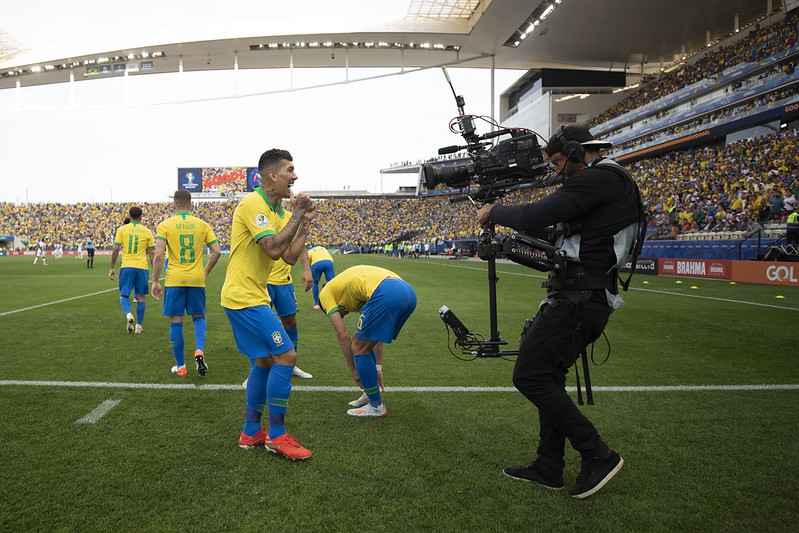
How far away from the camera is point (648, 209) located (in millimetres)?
28891

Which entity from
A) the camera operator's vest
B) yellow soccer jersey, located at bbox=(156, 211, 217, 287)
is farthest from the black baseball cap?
yellow soccer jersey, located at bbox=(156, 211, 217, 287)

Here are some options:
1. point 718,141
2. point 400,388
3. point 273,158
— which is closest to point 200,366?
point 400,388

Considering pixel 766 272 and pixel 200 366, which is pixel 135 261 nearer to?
pixel 200 366

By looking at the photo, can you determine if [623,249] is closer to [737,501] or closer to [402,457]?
[737,501]

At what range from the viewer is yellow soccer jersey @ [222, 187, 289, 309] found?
3.31m

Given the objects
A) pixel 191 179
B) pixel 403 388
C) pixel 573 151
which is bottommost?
pixel 403 388

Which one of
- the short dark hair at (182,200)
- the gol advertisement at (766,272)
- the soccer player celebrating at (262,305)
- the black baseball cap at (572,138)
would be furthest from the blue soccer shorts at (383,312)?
the gol advertisement at (766,272)

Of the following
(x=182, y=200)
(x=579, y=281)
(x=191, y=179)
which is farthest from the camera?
(x=191, y=179)

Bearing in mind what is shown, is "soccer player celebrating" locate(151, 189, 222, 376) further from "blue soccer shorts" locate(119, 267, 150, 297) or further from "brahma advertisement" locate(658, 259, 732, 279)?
"brahma advertisement" locate(658, 259, 732, 279)

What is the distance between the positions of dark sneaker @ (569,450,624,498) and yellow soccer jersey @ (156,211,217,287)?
4575mm

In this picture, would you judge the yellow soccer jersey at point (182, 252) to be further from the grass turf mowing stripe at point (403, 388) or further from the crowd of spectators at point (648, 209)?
the crowd of spectators at point (648, 209)

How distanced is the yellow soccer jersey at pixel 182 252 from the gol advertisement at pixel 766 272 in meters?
16.0

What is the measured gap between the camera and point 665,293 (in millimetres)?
13164

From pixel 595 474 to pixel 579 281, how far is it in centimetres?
111
